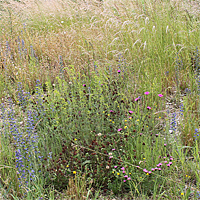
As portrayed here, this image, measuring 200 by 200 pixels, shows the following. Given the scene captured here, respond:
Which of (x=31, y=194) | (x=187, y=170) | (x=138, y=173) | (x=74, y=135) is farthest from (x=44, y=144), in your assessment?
(x=187, y=170)

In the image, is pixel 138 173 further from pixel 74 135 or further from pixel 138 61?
pixel 138 61

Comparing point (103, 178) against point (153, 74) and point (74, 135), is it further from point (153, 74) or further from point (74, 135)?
point (153, 74)

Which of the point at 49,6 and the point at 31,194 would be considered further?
the point at 49,6

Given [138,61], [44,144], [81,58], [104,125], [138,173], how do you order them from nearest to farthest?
[138,173] → [44,144] → [104,125] → [138,61] → [81,58]

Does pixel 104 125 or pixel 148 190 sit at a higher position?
pixel 104 125

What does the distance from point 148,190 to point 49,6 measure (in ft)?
25.8

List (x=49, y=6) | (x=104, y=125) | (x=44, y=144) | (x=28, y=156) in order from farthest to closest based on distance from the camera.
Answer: (x=49, y=6) → (x=104, y=125) → (x=44, y=144) → (x=28, y=156)

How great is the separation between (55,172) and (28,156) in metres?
0.33

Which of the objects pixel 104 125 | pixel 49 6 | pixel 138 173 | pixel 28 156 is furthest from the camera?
pixel 49 6

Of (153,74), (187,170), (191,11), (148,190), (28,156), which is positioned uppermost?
(191,11)

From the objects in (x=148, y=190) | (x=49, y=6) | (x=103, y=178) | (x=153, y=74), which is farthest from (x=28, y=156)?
(x=49, y=6)

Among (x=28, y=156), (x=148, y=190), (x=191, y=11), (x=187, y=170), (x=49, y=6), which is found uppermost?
(x=49, y=6)

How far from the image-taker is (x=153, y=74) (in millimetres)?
3383

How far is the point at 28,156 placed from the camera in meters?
2.24
